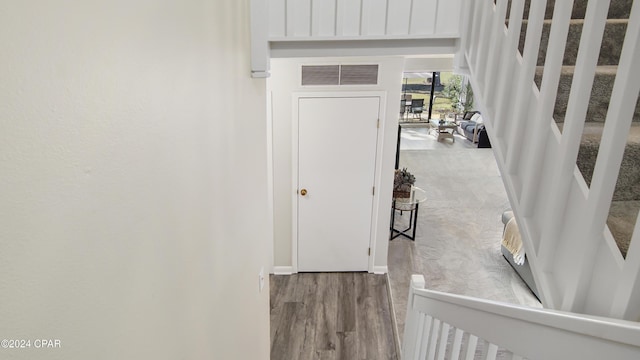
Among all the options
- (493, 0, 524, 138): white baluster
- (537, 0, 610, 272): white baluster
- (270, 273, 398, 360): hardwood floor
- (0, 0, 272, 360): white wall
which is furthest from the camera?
(270, 273, 398, 360): hardwood floor

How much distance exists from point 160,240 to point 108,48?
48cm

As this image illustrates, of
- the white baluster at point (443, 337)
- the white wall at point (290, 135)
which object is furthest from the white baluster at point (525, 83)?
the white wall at point (290, 135)

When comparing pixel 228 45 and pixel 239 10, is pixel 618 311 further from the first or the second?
pixel 239 10

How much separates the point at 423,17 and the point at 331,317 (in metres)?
3.00

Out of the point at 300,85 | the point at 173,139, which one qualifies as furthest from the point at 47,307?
the point at 300,85

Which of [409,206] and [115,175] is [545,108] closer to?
[115,175]

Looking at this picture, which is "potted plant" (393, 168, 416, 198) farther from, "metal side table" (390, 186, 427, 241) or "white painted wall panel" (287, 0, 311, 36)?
"white painted wall panel" (287, 0, 311, 36)

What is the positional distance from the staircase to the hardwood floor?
271cm

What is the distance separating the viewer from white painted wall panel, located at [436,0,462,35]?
1781 millimetres

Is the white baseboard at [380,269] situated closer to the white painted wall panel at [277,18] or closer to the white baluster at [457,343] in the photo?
the white painted wall panel at [277,18]

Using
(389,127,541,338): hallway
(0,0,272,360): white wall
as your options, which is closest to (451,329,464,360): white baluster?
(0,0,272,360): white wall

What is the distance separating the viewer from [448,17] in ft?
5.90

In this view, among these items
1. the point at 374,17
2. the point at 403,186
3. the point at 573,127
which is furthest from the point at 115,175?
the point at 403,186

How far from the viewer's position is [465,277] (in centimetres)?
444
